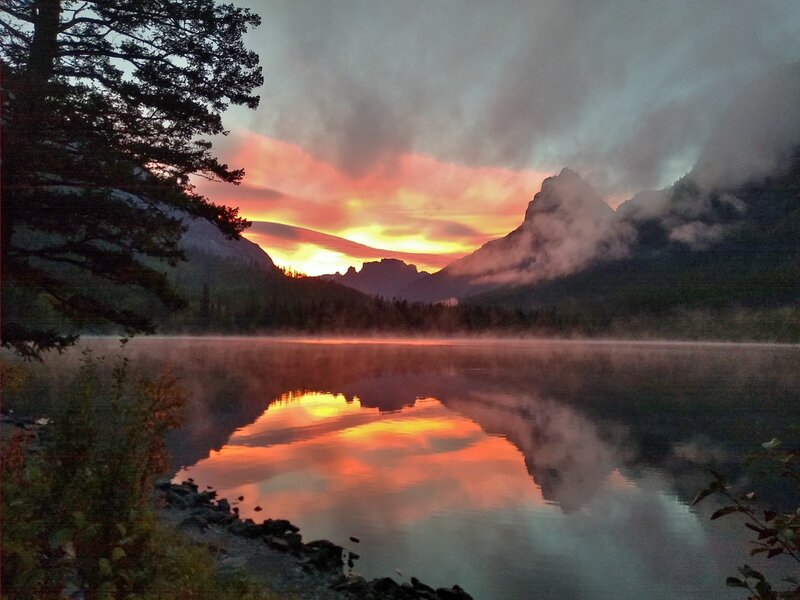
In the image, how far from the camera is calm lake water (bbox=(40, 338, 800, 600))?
1505 centimetres

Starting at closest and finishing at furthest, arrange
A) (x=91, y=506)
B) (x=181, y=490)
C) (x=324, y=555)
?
(x=91, y=506) < (x=324, y=555) < (x=181, y=490)

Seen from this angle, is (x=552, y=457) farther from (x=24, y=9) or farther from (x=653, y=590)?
(x=24, y=9)

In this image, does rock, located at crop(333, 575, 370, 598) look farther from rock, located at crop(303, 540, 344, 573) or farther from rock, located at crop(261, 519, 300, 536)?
rock, located at crop(261, 519, 300, 536)

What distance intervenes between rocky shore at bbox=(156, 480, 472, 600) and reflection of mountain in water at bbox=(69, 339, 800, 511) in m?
9.51

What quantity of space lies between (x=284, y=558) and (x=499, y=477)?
1278cm

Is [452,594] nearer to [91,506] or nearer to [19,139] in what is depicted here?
[91,506]

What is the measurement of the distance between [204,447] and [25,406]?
46.6 ft

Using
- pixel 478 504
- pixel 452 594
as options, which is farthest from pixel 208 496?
pixel 452 594

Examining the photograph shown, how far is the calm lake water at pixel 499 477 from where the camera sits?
15.1 meters

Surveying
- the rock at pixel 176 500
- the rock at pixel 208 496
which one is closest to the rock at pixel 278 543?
the rock at pixel 176 500

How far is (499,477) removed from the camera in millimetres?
24062

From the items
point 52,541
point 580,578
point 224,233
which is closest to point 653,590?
point 580,578

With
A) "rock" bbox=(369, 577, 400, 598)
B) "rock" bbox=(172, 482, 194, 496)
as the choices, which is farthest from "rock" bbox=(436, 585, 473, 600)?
"rock" bbox=(172, 482, 194, 496)

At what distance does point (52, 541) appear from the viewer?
20.4 feet
